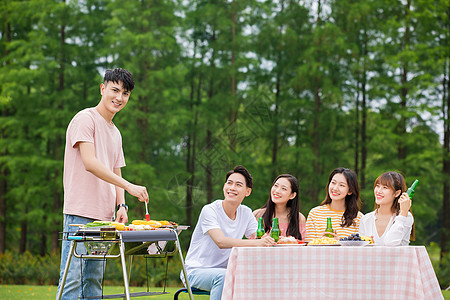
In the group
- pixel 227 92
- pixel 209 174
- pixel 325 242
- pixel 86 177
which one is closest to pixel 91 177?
pixel 86 177

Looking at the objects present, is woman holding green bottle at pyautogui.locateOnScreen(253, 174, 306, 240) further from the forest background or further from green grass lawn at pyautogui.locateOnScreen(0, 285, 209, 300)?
the forest background

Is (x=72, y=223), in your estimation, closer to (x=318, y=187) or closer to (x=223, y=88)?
(x=318, y=187)

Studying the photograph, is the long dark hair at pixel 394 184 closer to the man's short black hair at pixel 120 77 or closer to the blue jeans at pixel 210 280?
the blue jeans at pixel 210 280

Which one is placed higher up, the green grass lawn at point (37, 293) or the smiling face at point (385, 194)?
the smiling face at point (385, 194)

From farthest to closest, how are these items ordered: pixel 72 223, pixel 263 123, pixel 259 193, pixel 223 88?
pixel 223 88 → pixel 263 123 → pixel 259 193 → pixel 72 223

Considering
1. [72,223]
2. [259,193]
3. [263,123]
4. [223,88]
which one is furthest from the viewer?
[223,88]

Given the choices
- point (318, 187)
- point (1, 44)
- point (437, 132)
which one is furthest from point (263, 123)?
point (1, 44)

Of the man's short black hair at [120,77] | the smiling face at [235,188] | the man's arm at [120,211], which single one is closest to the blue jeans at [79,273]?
the man's arm at [120,211]

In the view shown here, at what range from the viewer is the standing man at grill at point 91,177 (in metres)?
3.36

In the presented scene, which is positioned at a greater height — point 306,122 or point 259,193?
point 306,122

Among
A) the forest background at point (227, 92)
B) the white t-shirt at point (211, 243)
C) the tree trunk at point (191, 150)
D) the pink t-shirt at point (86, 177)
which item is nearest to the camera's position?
the pink t-shirt at point (86, 177)

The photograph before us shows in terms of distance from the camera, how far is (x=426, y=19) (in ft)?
44.7

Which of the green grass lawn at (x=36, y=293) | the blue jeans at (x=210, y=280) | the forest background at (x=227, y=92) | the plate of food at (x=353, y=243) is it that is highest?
the forest background at (x=227, y=92)

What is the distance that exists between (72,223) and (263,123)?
10876mm
